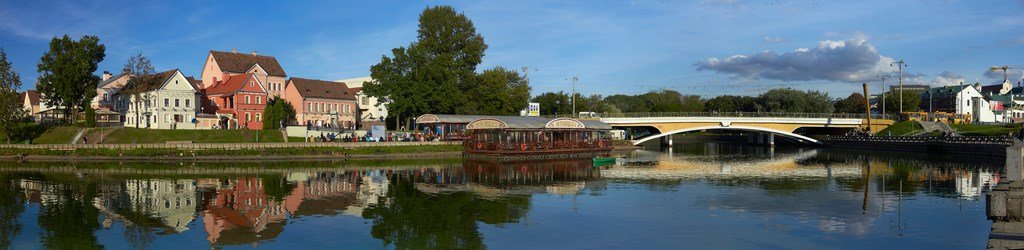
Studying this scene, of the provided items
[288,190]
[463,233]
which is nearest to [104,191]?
[288,190]

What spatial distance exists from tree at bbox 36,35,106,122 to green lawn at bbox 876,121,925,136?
9944 centimetres

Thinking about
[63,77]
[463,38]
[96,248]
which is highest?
[463,38]

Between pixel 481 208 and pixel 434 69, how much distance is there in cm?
4679

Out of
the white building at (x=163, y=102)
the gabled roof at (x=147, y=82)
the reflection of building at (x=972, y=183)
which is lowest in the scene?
the reflection of building at (x=972, y=183)

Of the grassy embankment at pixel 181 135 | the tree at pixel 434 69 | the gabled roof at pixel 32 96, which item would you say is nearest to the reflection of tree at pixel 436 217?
the grassy embankment at pixel 181 135

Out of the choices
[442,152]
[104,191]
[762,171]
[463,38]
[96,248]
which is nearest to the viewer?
[96,248]

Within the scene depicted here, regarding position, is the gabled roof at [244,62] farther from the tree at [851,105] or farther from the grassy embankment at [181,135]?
the tree at [851,105]

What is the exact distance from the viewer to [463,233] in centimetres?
2336

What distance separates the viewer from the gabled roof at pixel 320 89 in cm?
9319

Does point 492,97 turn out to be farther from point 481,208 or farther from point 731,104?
point 731,104

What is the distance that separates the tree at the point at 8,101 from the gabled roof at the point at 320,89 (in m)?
30.4

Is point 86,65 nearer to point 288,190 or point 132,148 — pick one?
point 132,148

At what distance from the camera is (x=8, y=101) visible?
213 ft

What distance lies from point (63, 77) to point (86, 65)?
2.45 metres
